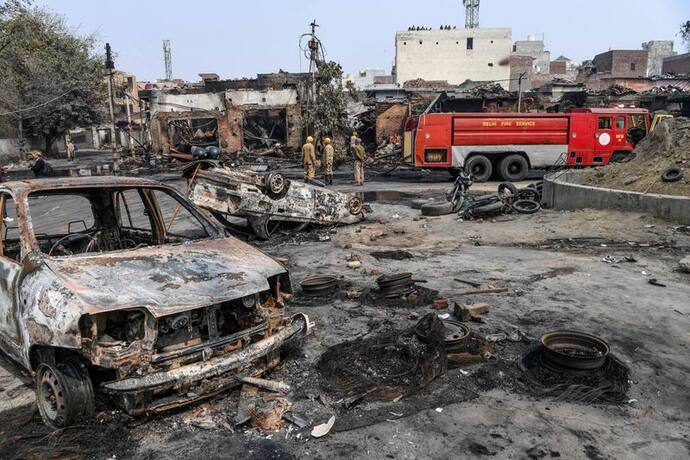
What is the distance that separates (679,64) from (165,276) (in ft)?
209

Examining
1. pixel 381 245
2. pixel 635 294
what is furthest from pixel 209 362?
pixel 381 245

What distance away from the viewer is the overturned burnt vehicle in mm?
9719

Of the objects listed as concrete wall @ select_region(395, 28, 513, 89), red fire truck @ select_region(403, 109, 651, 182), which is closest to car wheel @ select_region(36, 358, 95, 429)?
red fire truck @ select_region(403, 109, 651, 182)

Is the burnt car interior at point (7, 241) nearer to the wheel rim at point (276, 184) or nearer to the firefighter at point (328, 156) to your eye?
the wheel rim at point (276, 184)

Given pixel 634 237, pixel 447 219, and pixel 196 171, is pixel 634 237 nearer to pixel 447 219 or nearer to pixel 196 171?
pixel 447 219

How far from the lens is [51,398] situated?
364 cm

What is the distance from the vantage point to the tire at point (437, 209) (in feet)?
40.9

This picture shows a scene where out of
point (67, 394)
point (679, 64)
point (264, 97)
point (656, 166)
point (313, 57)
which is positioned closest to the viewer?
point (67, 394)

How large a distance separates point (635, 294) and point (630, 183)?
622 centimetres

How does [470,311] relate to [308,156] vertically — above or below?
below

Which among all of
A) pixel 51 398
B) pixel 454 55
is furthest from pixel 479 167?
pixel 454 55

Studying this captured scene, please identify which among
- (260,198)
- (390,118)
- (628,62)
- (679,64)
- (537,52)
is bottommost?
(260,198)

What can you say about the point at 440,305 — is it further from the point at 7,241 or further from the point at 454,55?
the point at 454,55

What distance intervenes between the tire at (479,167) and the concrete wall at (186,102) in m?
19.7
